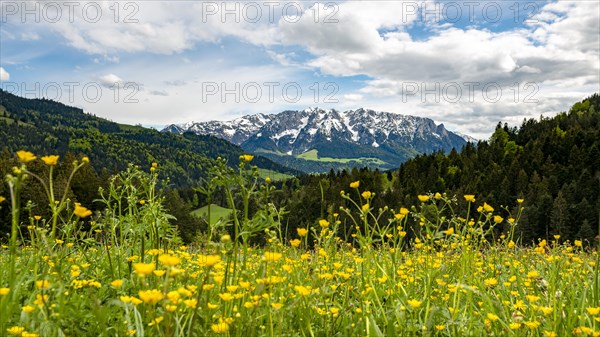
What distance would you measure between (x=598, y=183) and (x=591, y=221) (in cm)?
1788

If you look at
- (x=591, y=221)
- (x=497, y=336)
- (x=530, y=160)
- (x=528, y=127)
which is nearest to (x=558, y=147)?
(x=530, y=160)

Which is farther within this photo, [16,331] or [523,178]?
[523,178]

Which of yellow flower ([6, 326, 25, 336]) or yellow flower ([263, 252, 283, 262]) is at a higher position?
yellow flower ([263, 252, 283, 262])

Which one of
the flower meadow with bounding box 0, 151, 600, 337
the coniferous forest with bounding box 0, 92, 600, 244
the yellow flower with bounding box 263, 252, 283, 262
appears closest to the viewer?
the flower meadow with bounding box 0, 151, 600, 337

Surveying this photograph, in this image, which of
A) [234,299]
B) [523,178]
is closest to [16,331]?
[234,299]

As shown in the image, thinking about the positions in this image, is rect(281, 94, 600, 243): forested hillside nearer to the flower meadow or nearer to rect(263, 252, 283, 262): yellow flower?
the flower meadow

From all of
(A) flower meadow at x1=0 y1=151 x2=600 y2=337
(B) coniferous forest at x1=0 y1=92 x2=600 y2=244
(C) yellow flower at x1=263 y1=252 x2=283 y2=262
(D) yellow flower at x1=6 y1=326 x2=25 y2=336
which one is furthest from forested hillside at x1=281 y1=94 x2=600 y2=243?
(D) yellow flower at x1=6 y1=326 x2=25 y2=336

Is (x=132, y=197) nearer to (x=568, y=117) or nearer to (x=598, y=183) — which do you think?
(x=598, y=183)

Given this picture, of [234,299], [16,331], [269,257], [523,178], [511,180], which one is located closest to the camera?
[16,331]

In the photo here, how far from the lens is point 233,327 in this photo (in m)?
2.87

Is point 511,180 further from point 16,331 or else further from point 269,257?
point 16,331

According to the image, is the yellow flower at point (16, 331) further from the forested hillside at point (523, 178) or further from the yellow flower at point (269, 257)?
the forested hillside at point (523, 178)

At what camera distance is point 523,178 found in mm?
90875

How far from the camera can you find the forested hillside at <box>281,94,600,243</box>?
243 feet
